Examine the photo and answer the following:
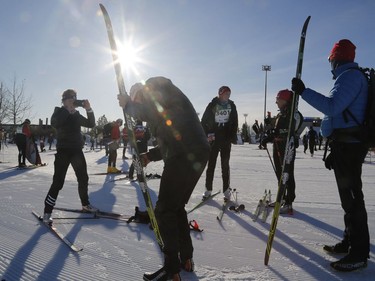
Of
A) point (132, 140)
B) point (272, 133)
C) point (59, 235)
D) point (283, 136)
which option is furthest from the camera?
point (272, 133)

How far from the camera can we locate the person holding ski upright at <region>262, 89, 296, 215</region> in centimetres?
522

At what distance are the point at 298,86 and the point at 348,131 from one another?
60cm

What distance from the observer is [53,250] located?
359 cm

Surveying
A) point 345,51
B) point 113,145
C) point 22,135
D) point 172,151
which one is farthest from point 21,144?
point 345,51

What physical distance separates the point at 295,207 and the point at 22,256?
4.36 metres

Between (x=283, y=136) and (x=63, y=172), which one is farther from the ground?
(x=283, y=136)

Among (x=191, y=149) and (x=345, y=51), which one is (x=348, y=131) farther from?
(x=191, y=149)

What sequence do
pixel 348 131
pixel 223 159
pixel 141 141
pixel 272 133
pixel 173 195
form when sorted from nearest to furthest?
pixel 173 195 → pixel 348 131 → pixel 272 133 → pixel 223 159 → pixel 141 141

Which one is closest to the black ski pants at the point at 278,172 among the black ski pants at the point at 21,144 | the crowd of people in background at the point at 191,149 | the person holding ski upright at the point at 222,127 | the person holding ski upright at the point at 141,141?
the person holding ski upright at the point at 222,127

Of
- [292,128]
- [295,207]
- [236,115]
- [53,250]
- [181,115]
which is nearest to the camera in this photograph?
[181,115]

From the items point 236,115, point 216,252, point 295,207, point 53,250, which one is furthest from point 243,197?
point 53,250

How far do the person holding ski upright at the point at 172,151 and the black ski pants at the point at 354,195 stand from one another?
132 centimetres

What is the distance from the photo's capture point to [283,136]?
17.8 ft

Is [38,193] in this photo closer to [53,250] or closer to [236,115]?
[53,250]
